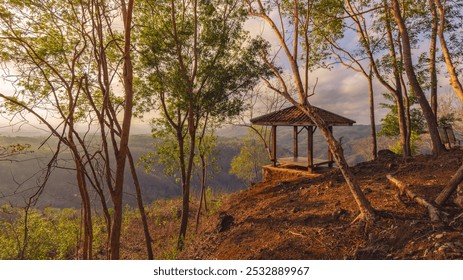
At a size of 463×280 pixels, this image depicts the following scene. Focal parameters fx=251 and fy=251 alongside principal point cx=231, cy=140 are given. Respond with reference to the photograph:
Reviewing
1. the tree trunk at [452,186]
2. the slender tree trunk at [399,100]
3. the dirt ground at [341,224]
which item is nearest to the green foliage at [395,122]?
the slender tree trunk at [399,100]

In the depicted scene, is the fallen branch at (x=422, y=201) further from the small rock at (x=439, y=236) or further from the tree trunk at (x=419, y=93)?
the tree trunk at (x=419, y=93)

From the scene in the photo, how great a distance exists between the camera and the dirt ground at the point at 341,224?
13.5 ft

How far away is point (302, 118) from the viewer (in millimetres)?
12406

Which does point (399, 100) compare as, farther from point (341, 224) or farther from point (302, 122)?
point (341, 224)

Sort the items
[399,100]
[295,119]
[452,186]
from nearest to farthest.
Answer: [452,186] < [295,119] < [399,100]

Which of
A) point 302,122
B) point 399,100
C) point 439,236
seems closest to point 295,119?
point 302,122

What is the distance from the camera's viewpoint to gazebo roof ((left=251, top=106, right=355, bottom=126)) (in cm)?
1240

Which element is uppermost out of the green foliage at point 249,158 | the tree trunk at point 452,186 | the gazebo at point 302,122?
the gazebo at point 302,122

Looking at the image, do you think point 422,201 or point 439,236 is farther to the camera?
point 422,201

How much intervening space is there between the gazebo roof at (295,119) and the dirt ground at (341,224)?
2.99 m

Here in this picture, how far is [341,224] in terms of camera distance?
18.0 ft

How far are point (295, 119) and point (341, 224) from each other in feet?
25.3
